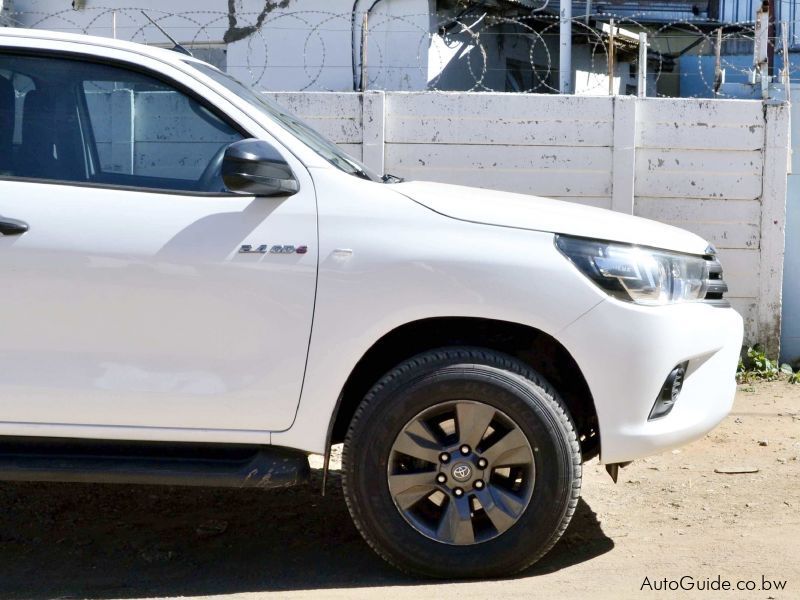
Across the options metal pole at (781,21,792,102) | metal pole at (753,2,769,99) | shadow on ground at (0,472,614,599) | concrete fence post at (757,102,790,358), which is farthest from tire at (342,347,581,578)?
metal pole at (753,2,769,99)

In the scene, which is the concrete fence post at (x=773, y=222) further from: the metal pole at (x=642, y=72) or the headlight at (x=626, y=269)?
the headlight at (x=626, y=269)

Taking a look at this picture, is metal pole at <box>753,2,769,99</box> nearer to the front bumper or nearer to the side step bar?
the front bumper

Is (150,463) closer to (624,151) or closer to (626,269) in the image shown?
(626,269)

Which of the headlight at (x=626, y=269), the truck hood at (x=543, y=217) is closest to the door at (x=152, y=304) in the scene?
the truck hood at (x=543, y=217)

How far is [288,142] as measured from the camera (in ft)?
14.0

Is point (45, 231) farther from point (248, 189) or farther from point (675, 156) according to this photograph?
point (675, 156)

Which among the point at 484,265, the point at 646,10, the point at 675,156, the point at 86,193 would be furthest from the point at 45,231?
the point at 646,10

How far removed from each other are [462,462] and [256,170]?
51.1 inches

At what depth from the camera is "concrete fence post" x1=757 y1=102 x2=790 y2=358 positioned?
8055 mm

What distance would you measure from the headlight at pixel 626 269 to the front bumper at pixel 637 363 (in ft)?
0.18

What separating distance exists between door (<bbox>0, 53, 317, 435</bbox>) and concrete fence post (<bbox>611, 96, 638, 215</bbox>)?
171 inches

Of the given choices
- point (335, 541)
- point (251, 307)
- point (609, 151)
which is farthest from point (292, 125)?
point (609, 151)

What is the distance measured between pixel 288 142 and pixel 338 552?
1747 mm

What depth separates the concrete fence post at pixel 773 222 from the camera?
8.05 meters
